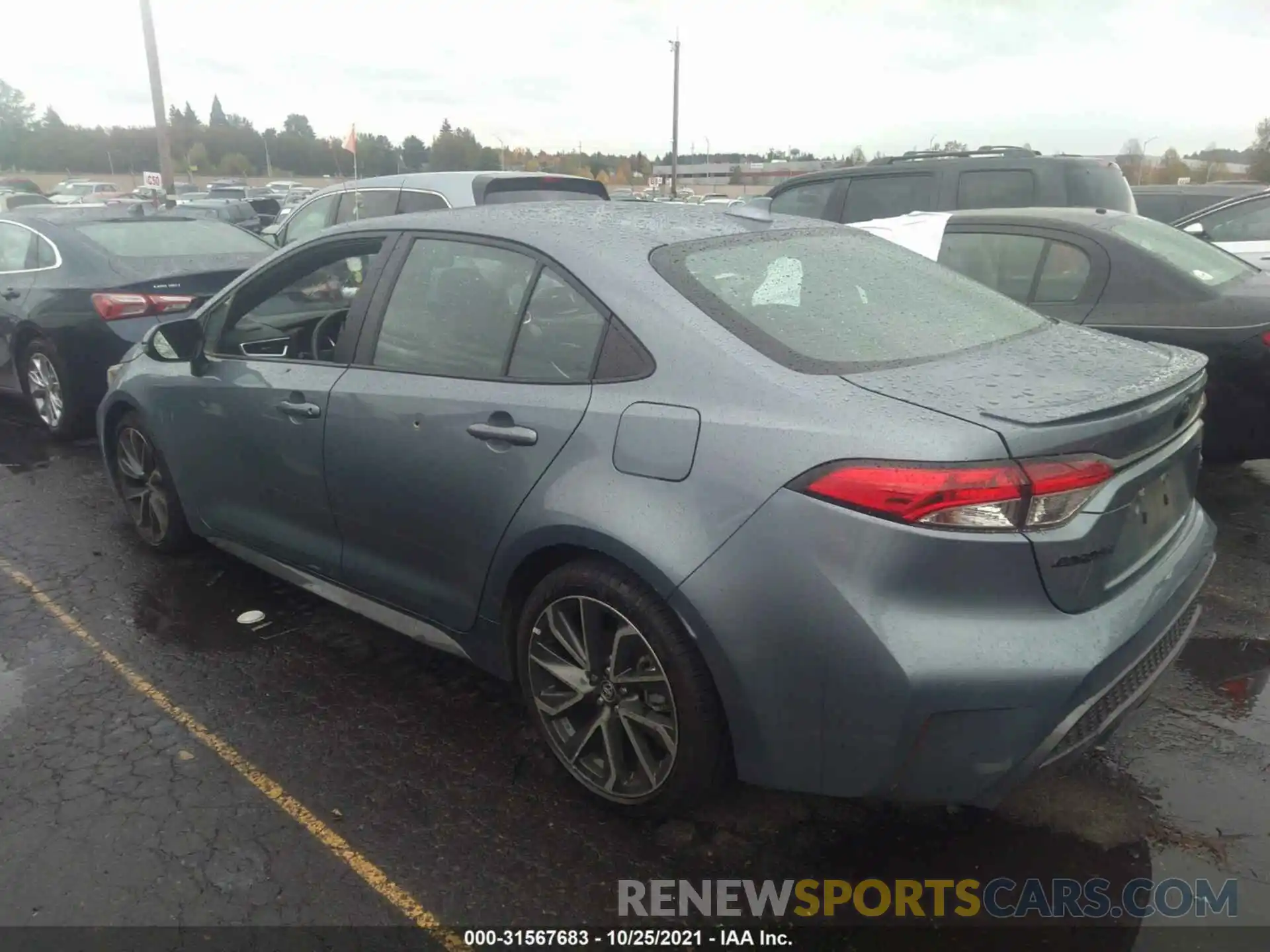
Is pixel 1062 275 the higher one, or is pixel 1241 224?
pixel 1241 224

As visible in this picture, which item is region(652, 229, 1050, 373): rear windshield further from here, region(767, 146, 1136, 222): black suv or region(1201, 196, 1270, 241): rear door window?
region(1201, 196, 1270, 241): rear door window

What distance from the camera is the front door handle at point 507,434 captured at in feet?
8.75

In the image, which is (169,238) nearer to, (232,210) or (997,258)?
(997,258)

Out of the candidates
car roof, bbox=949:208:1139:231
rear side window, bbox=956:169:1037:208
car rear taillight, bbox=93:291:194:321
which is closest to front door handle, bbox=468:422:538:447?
car roof, bbox=949:208:1139:231

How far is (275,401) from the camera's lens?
11.5 feet

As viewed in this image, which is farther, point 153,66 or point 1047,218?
point 153,66

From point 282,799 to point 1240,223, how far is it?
9721 mm

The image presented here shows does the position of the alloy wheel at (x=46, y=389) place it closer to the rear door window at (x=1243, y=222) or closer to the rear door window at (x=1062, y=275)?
the rear door window at (x=1062, y=275)

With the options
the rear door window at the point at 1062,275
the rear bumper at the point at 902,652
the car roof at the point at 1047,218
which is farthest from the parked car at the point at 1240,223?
the rear bumper at the point at 902,652

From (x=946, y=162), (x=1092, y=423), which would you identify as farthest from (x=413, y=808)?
(x=946, y=162)

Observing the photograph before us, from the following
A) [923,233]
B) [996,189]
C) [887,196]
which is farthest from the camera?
[887,196]

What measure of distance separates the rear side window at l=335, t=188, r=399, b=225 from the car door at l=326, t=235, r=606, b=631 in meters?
4.94

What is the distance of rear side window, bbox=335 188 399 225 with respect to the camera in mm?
8000

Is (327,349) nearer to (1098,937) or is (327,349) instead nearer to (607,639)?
(607,639)
